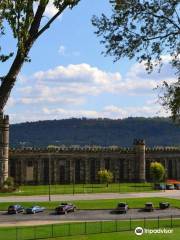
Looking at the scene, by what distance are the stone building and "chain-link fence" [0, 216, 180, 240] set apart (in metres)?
73.1

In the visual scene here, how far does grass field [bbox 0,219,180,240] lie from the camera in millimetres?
44719

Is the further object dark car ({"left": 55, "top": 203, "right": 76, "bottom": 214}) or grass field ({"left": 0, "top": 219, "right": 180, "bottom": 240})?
dark car ({"left": 55, "top": 203, "right": 76, "bottom": 214})

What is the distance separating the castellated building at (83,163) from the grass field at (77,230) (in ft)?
235

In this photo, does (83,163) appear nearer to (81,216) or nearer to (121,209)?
(121,209)

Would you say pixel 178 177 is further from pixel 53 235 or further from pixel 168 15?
pixel 168 15

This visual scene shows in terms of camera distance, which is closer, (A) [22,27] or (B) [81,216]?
(A) [22,27]

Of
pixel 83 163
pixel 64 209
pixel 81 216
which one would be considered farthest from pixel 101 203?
pixel 83 163

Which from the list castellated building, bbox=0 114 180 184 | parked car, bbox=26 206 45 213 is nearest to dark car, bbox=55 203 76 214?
parked car, bbox=26 206 45 213

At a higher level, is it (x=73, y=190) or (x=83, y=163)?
(x=83, y=163)

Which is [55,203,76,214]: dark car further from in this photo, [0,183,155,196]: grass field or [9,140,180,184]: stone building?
[9,140,180,184]: stone building

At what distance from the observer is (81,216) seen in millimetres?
61812

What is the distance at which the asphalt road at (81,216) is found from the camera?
192 ft

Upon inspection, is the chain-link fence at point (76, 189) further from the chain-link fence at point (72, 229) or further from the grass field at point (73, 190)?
the chain-link fence at point (72, 229)

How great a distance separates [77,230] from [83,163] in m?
84.2
